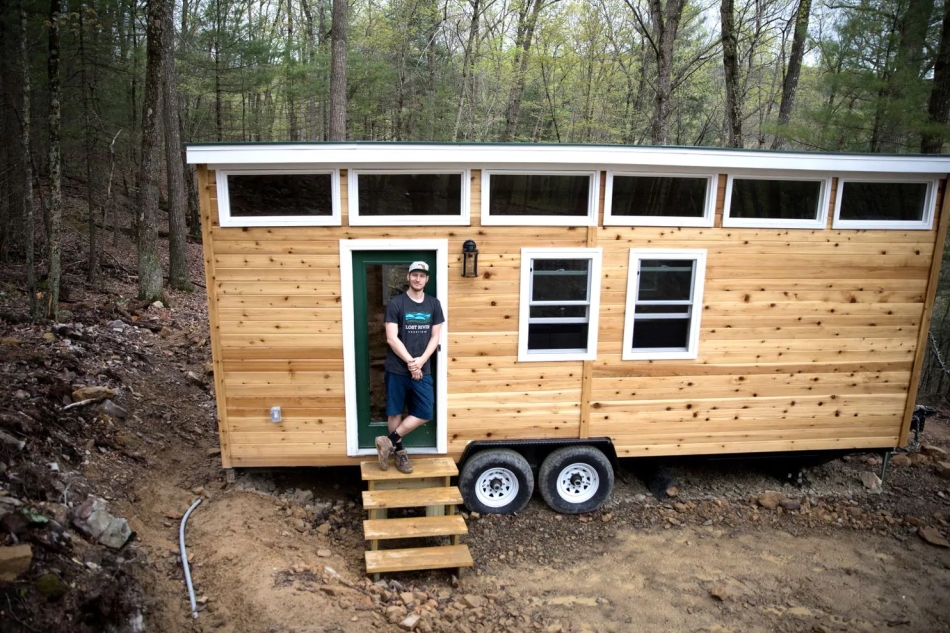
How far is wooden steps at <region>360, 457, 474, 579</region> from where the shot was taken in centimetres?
446

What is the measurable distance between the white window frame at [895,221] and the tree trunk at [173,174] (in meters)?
11.2

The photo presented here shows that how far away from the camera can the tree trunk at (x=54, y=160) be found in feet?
23.2

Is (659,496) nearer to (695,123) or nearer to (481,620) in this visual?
(481,620)

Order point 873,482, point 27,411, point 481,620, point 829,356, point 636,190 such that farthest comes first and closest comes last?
point 873,482 < point 829,356 < point 636,190 < point 27,411 < point 481,620

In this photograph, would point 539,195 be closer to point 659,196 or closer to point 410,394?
point 659,196

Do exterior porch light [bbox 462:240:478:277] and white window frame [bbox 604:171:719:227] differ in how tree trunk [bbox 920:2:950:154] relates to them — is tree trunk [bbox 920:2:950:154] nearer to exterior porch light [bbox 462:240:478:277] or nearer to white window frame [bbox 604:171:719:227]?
white window frame [bbox 604:171:719:227]

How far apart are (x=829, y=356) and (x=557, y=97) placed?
762 inches

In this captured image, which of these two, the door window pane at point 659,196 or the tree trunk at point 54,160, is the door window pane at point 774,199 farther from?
the tree trunk at point 54,160

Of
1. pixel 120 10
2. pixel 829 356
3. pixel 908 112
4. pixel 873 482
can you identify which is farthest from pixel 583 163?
pixel 120 10

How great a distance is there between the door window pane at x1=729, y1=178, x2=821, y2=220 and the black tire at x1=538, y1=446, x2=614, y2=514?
9.00 feet

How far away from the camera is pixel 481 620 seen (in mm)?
4145

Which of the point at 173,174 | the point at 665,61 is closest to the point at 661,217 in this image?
the point at 665,61

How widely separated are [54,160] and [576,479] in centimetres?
768

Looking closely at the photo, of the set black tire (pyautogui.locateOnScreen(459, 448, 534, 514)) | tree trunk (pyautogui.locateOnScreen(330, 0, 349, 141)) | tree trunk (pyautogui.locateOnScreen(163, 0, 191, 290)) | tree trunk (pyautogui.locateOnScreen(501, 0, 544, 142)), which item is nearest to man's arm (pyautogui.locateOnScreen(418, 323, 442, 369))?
black tire (pyautogui.locateOnScreen(459, 448, 534, 514))
